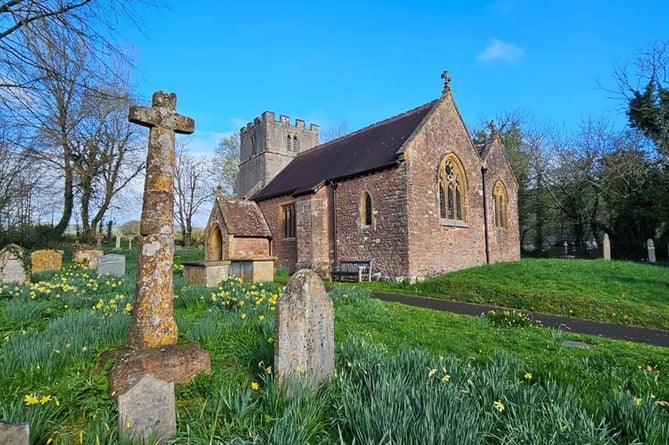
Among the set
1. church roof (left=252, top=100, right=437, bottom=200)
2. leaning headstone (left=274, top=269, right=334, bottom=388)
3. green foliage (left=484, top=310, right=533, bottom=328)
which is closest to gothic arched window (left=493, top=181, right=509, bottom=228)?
church roof (left=252, top=100, right=437, bottom=200)

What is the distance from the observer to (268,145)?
1323 inches

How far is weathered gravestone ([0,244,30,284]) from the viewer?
38.5ft

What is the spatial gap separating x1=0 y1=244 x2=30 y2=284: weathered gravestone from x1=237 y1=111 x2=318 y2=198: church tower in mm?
19624

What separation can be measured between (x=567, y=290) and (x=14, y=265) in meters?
17.4

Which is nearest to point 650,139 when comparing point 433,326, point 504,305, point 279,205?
point 504,305

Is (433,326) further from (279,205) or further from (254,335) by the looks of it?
(279,205)

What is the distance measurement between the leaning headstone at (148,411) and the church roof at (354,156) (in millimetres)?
13845

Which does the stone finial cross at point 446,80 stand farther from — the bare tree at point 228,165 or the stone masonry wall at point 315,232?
the bare tree at point 228,165

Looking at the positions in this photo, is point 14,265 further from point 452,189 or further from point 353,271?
point 452,189

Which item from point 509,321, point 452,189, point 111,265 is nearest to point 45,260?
point 111,265

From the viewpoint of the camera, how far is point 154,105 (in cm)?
402

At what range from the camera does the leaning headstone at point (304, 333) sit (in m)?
3.54

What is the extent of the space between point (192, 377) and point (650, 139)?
2983 cm

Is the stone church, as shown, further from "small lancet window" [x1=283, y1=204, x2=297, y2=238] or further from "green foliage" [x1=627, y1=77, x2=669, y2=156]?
"green foliage" [x1=627, y1=77, x2=669, y2=156]
